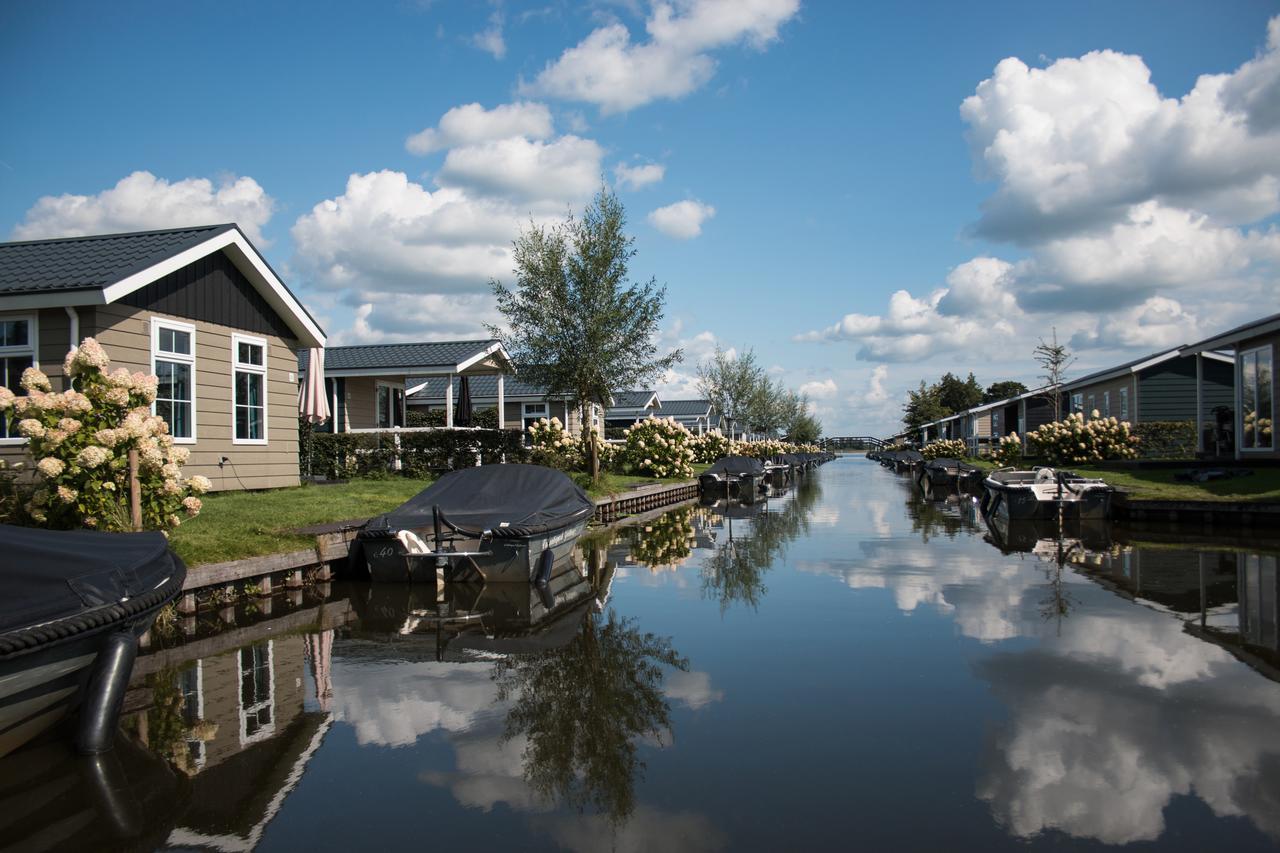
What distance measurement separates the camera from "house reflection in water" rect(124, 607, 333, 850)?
4.98 m

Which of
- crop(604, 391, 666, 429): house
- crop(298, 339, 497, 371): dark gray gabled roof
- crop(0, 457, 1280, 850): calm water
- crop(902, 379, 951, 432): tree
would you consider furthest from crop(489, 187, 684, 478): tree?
crop(902, 379, 951, 432): tree

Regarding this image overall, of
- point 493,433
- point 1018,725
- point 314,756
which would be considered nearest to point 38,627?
point 314,756

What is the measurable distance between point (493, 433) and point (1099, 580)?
17215 mm

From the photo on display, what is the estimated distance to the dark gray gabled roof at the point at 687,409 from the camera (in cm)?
7019

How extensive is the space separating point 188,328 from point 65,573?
38.1 ft

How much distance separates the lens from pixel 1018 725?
6.34 meters

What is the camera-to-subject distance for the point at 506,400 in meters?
42.2

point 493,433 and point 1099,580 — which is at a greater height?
point 493,433

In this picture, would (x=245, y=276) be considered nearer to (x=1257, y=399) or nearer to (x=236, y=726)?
(x=236, y=726)

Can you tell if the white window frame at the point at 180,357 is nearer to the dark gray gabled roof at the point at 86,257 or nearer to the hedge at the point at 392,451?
the dark gray gabled roof at the point at 86,257

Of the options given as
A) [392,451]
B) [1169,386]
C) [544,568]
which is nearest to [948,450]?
[1169,386]

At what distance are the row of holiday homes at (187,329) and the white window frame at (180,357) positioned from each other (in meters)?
0.02

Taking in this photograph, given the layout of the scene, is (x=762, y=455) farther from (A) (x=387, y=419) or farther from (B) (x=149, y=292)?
(B) (x=149, y=292)

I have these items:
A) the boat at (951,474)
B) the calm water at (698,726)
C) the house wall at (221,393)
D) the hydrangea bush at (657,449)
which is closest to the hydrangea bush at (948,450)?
the boat at (951,474)
